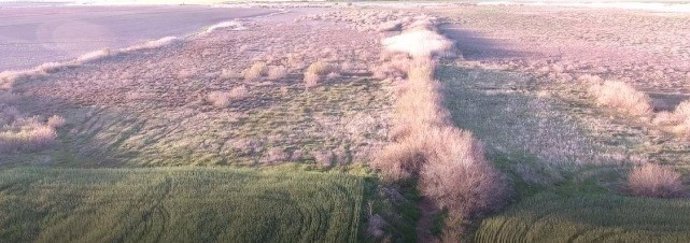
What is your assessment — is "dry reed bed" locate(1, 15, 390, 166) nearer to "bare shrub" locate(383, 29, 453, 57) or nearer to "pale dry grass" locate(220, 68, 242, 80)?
"pale dry grass" locate(220, 68, 242, 80)

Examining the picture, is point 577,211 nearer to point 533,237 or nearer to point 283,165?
point 533,237

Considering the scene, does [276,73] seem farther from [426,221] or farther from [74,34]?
[74,34]

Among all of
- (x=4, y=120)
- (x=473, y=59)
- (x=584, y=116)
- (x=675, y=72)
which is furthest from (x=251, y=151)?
(x=675, y=72)

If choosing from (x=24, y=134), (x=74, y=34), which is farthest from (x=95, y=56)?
(x=74, y=34)

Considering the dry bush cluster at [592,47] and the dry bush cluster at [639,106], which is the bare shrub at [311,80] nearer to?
the dry bush cluster at [592,47]

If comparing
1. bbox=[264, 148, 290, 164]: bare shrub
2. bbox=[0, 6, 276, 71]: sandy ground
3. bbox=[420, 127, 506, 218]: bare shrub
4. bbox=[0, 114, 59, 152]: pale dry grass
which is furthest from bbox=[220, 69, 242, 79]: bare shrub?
bbox=[0, 6, 276, 71]: sandy ground

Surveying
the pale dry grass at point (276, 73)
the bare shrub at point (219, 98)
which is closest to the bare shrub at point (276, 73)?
the pale dry grass at point (276, 73)
